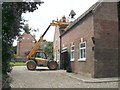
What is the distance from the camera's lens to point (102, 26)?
22.2 meters

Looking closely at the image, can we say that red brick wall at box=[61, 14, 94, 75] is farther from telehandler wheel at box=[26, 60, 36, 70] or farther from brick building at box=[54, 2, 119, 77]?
telehandler wheel at box=[26, 60, 36, 70]

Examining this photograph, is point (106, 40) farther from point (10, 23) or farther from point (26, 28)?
point (10, 23)

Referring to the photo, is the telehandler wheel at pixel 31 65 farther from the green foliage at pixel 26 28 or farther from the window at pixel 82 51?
the green foliage at pixel 26 28

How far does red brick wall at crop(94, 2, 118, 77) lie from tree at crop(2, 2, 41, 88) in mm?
12568

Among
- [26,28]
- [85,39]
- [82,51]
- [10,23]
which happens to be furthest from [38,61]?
[10,23]

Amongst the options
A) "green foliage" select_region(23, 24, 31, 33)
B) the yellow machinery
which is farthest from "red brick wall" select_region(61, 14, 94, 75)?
"green foliage" select_region(23, 24, 31, 33)

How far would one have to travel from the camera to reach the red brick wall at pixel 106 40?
21781 mm

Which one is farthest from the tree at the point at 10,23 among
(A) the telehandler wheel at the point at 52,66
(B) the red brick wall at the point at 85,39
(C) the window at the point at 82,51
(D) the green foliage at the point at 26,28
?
(A) the telehandler wheel at the point at 52,66

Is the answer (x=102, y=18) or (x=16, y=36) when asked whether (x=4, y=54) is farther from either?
(x=102, y=18)

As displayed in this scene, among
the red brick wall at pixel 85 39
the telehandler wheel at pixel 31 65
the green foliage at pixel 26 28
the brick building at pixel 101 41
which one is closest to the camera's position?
the green foliage at pixel 26 28

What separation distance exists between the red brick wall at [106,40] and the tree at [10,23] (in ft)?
41.2

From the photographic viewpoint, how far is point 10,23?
934 cm

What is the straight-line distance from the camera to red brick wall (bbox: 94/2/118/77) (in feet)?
71.5

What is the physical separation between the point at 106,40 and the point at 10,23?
1383 centimetres
